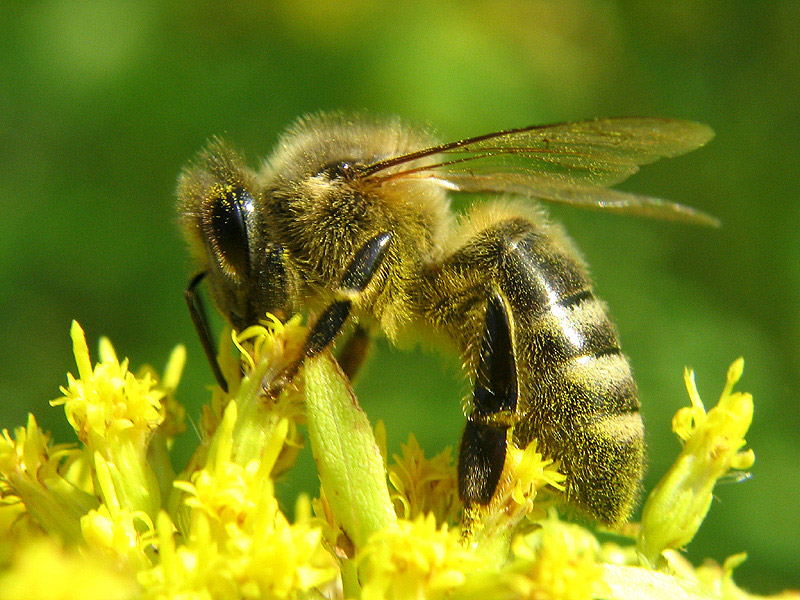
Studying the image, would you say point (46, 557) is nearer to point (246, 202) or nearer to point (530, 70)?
point (246, 202)

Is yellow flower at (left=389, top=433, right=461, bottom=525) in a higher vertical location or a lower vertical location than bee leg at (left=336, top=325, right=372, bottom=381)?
lower

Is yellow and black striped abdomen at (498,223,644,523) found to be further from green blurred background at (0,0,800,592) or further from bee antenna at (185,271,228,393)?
green blurred background at (0,0,800,592)

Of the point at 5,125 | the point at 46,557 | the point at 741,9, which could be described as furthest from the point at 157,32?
the point at 46,557

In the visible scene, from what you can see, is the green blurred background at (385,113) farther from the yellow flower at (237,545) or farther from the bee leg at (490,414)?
the yellow flower at (237,545)

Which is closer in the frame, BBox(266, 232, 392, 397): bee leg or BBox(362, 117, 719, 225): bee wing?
BBox(266, 232, 392, 397): bee leg

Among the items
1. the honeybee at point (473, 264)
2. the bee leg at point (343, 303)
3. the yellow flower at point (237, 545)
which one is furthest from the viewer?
the honeybee at point (473, 264)

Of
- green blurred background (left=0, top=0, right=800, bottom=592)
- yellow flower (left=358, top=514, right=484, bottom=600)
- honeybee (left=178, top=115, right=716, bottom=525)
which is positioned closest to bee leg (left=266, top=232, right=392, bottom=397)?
honeybee (left=178, top=115, right=716, bottom=525)

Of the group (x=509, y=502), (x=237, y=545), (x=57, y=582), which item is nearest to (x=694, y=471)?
(x=509, y=502)

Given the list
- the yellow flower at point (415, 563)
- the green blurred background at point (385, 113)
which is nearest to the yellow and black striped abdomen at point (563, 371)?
the yellow flower at point (415, 563)
